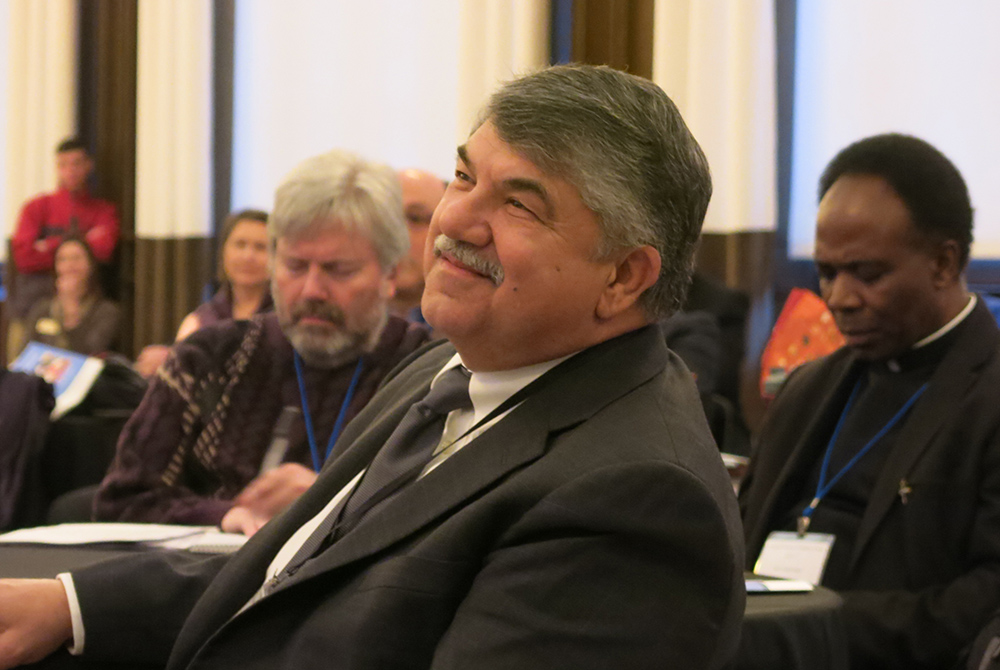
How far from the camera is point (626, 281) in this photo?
1.54 metres

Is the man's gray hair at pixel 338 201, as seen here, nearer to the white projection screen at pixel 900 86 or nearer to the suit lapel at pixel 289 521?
the suit lapel at pixel 289 521

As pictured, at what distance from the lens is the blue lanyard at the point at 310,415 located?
106 inches

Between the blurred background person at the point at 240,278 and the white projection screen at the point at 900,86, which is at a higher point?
the white projection screen at the point at 900,86

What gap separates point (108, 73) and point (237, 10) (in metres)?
1.00

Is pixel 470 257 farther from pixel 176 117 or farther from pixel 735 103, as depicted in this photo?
pixel 176 117

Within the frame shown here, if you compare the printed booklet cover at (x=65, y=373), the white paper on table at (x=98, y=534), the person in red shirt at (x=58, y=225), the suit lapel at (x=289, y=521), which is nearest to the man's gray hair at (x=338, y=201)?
the white paper on table at (x=98, y=534)

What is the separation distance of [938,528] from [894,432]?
13.2 inches

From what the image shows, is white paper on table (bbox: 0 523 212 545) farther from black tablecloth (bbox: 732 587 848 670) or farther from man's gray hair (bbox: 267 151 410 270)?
black tablecloth (bbox: 732 587 848 670)

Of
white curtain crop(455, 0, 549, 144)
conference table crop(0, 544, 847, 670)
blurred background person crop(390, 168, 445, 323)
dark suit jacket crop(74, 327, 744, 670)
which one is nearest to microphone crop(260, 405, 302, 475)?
conference table crop(0, 544, 847, 670)

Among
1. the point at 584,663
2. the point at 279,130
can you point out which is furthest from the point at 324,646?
the point at 279,130

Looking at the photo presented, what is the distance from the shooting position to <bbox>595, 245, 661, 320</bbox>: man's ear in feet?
5.00

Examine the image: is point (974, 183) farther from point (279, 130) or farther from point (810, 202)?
point (279, 130)

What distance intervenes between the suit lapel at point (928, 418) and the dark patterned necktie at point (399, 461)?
124 centimetres

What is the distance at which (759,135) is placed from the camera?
227 inches
